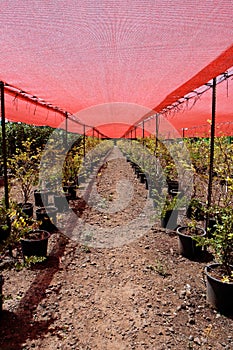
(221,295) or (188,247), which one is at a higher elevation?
(188,247)

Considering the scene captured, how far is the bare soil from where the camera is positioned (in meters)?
2.34

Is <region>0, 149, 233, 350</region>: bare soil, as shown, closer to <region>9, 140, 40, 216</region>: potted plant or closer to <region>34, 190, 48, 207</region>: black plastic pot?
<region>9, 140, 40, 216</region>: potted plant

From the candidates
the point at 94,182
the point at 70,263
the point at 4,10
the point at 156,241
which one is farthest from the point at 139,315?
the point at 94,182

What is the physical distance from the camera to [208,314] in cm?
264

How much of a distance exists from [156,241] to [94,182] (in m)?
5.81

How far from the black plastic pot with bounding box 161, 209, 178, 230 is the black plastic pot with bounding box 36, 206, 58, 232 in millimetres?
1815

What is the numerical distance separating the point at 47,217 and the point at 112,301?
2.38m

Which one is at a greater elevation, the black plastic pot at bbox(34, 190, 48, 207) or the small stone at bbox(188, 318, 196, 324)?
the black plastic pot at bbox(34, 190, 48, 207)

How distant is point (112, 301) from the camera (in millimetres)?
2867

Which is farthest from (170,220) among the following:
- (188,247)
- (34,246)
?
(34,246)

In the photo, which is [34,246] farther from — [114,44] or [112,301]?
[114,44]

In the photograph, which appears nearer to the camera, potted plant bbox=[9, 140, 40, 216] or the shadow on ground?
the shadow on ground

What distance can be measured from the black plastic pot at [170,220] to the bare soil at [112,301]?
0.42m

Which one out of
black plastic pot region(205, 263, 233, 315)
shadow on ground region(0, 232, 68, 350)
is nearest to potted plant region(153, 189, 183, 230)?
black plastic pot region(205, 263, 233, 315)
